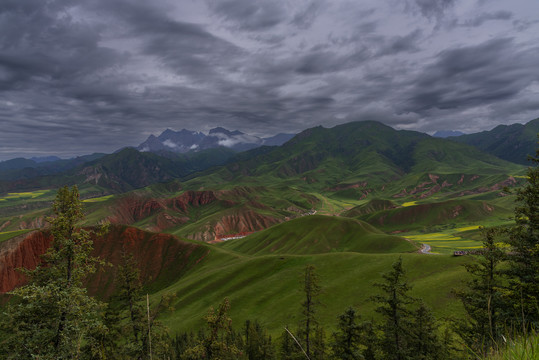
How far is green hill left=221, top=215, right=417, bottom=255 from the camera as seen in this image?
443 ft

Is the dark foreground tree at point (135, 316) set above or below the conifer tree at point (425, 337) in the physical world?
above

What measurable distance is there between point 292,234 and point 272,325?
103727 millimetres

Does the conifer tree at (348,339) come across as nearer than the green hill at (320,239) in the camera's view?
Yes

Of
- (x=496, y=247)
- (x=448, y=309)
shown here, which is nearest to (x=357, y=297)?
(x=448, y=309)

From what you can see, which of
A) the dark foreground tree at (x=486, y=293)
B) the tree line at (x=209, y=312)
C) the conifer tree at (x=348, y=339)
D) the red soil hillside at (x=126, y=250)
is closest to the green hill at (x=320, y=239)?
the red soil hillside at (x=126, y=250)

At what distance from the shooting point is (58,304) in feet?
46.1

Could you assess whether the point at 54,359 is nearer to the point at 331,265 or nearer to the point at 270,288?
the point at 270,288

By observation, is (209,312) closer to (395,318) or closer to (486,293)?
(395,318)

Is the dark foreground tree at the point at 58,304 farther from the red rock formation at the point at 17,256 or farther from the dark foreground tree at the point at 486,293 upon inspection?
the red rock formation at the point at 17,256

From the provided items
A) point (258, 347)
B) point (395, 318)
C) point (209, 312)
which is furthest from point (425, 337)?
point (258, 347)

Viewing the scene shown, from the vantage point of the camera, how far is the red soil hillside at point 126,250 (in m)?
124

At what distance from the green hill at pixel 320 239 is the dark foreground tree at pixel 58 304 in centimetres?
13256

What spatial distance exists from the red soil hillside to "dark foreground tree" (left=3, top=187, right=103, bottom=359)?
116403 millimetres

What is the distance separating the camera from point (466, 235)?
164m
